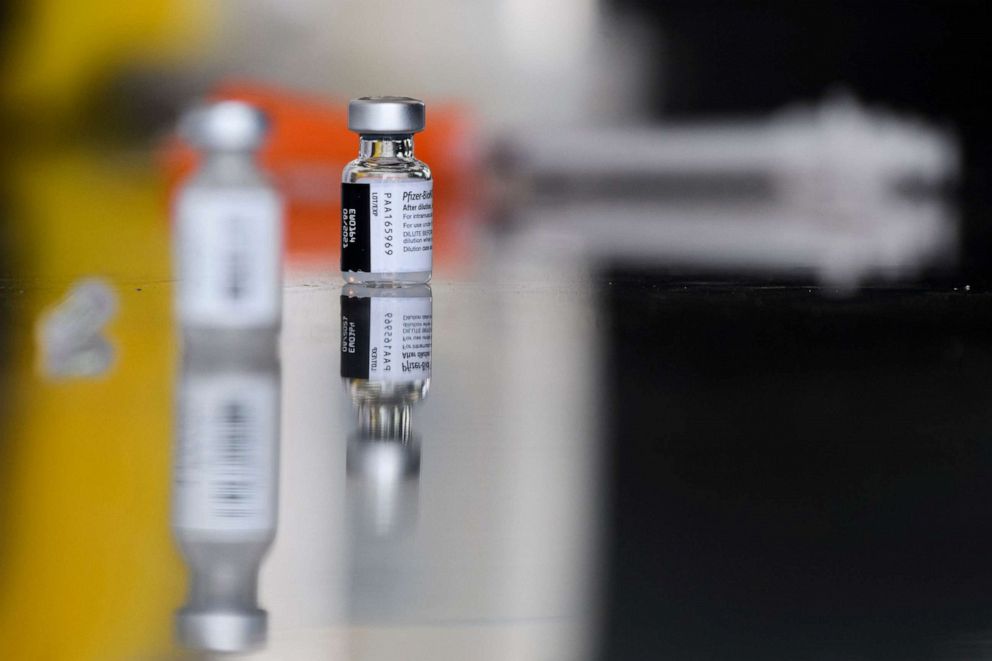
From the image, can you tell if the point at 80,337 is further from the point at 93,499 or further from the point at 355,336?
the point at 93,499

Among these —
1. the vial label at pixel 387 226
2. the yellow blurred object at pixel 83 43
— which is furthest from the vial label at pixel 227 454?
the yellow blurred object at pixel 83 43

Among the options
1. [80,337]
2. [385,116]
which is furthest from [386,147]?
[80,337]

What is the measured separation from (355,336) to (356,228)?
0.52ft

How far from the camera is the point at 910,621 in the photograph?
50 centimetres

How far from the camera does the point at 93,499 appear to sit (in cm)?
63

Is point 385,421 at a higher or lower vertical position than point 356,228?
lower

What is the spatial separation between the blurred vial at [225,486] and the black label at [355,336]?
0.05 meters

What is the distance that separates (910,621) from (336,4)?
7.89 feet

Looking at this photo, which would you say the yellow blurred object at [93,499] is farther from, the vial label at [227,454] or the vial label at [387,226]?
the vial label at [387,226]

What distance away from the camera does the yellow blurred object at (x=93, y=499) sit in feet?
1.56

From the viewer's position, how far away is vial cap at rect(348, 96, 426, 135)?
113cm

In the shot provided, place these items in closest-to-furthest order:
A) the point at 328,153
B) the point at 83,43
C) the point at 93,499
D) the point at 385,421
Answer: the point at 93,499
the point at 385,421
the point at 328,153
the point at 83,43

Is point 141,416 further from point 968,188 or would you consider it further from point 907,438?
point 968,188

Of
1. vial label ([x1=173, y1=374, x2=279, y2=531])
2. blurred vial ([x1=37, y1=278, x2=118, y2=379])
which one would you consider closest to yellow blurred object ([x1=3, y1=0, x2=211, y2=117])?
blurred vial ([x1=37, y1=278, x2=118, y2=379])
